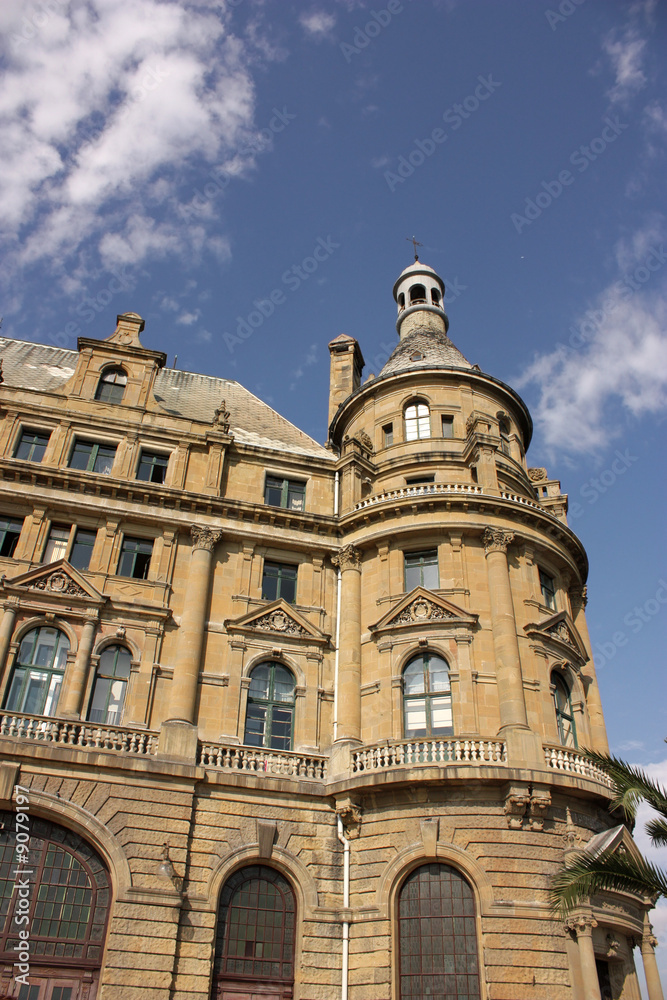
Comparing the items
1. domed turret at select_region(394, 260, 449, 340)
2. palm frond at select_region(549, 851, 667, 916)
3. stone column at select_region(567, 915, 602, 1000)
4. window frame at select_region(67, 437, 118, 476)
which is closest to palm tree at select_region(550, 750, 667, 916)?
palm frond at select_region(549, 851, 667, 916)

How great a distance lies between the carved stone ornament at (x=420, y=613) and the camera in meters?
25.9

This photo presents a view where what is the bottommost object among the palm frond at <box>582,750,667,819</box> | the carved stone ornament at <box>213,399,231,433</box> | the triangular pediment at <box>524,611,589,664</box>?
the palm frond at <box>582,750,667,819</box>

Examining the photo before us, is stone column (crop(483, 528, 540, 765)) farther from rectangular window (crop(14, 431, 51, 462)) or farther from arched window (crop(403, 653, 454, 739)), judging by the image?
rectangular window (crop(14, 431, 51, 462))

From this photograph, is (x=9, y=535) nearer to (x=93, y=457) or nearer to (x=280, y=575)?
(x=93, y=457)

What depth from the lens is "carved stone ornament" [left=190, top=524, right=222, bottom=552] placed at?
27.3 metres

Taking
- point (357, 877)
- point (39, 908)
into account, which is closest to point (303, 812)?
point (357, 877)

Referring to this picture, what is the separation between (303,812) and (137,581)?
912 centimetres

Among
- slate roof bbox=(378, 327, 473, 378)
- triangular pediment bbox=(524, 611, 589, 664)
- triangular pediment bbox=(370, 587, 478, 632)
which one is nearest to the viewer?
triangular pediment bbox=(370, 587, 478, 632)

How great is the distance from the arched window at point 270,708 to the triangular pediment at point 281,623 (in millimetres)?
1153

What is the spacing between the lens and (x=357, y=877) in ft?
72.4

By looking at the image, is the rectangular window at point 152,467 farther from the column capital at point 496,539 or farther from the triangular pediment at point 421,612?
the column capital at point 496,539

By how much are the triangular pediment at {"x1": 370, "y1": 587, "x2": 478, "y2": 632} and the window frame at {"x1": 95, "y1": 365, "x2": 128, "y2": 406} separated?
13.7 meters

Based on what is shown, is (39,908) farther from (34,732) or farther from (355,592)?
(355,592)

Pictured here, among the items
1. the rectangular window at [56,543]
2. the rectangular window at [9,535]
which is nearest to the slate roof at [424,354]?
the rectangular window at [56,543]
